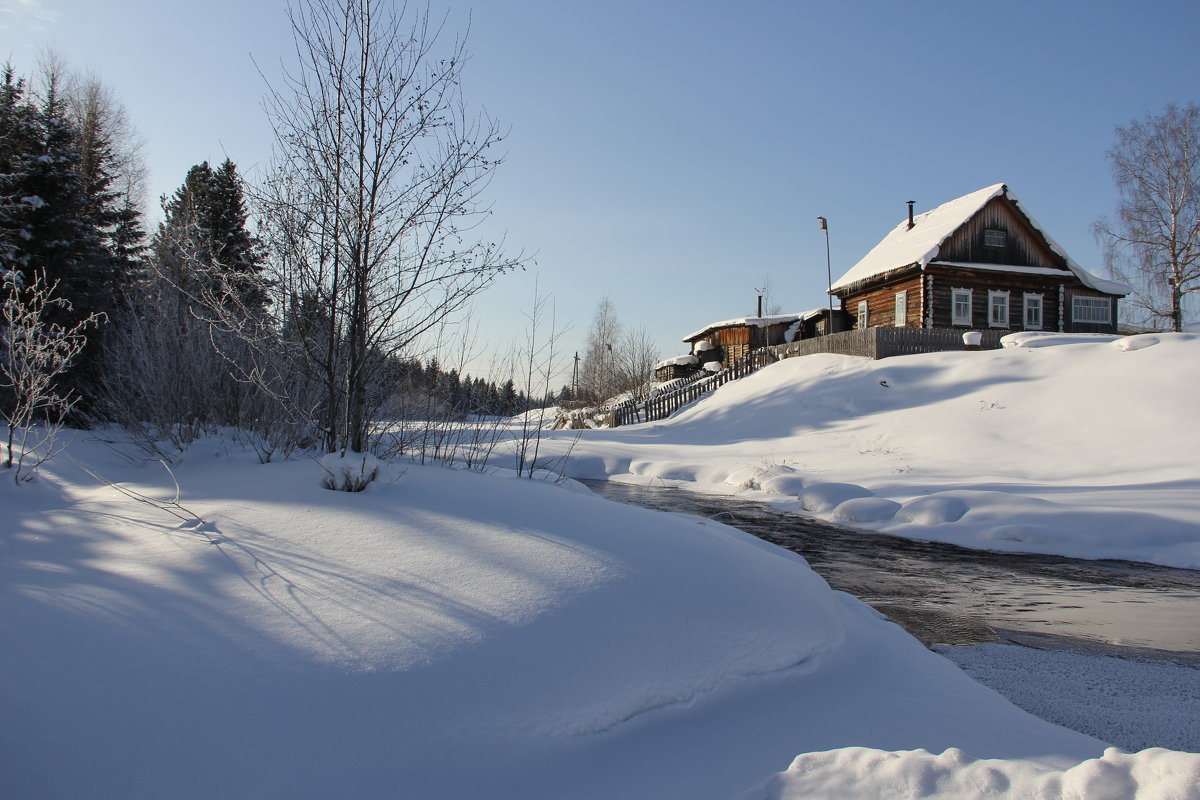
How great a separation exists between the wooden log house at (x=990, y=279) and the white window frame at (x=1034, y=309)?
0.04m

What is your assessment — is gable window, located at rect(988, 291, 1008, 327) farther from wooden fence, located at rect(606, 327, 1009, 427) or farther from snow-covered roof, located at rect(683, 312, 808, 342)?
snow-covered roof, located at rect(683, 312, 808, 342)

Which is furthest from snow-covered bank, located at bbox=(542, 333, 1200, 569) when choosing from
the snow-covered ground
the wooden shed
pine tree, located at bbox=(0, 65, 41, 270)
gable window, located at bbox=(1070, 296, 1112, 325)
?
the wooden shed

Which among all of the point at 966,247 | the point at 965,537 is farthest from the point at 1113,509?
the point at 966,247

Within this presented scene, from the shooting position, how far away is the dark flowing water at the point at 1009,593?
13.7 ft

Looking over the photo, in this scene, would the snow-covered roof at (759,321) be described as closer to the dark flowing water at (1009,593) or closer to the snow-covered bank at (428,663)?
the dark flowing water at (1009,593)

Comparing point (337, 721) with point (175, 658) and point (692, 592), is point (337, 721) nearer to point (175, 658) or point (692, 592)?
point (175, 658)

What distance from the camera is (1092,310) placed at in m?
24.2

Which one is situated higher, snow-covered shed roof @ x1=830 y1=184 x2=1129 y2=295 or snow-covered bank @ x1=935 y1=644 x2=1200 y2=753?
snow-covered shed roof @ x1=830 y1=184 x2=1129 y2=295

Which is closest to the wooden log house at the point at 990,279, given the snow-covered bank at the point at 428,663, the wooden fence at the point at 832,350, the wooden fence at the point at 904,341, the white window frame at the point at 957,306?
the white window frame at the point at 957,306

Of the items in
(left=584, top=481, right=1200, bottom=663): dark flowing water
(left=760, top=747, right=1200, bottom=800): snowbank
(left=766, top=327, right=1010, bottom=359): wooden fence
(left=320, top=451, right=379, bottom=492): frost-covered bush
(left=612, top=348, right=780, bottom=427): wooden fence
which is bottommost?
(left=584, top=481, right=1200, bottom=663): dark flowing water

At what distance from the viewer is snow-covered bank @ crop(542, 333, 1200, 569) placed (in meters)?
7.53

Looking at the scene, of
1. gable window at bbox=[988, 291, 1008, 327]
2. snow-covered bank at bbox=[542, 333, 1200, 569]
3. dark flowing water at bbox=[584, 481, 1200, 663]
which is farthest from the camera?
gable window at bbox=[988, 291, 1008, 327]

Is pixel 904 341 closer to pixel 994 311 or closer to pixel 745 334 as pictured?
pixel 994 311

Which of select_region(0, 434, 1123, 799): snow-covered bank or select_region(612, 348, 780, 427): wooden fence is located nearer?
select_region(0, 434, 1123, 799): snow-covered bank
